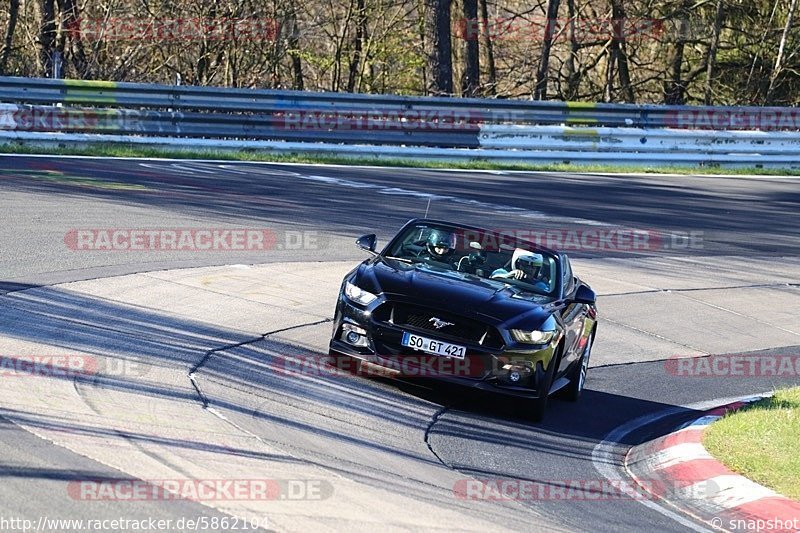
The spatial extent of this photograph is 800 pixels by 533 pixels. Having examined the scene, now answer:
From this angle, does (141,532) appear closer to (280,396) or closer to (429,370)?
(280,396)

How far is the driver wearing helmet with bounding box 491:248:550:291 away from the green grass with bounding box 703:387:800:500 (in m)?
1.84

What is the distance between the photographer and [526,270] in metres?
10.0

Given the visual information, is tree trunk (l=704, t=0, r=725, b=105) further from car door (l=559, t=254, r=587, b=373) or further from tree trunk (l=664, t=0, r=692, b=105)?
car door (l=559, t=254, r=587, b=373)

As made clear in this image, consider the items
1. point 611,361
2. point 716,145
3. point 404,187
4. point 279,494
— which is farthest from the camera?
point 716,145

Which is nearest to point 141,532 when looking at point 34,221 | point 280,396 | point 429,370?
point 280,396

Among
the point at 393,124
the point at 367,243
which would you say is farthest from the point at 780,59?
the point at 367,243

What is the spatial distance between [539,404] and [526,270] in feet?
4.90

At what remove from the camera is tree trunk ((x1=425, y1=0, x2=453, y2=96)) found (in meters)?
28.9

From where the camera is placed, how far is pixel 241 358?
9.28 meters

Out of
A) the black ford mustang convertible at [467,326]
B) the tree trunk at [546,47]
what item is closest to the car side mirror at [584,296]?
the black ford mustang convertible at [467,326]

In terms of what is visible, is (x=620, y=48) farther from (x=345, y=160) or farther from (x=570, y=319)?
(x=570, y=319)

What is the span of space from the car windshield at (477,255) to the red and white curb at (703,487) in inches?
69.3

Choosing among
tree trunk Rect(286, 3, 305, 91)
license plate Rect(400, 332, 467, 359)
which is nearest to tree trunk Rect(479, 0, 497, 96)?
tree trunk Rect(286, 3, 305, 91)

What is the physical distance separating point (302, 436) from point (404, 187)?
12468 mm
